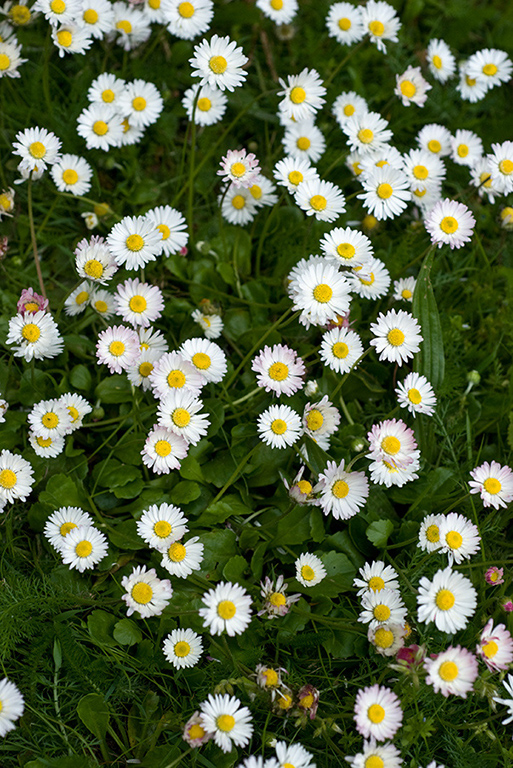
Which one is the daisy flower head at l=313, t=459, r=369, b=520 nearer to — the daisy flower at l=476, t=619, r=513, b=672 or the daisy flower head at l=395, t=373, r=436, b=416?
the daisy flower head at l=395, t=373, r=436, b=416

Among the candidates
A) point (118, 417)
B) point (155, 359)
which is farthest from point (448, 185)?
point (118, 417)

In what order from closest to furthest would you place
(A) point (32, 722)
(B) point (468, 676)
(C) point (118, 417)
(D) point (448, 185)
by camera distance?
1. (B) point (468, 676)
2. (A) point (32, 722)
3. (C) point (118, 417)
4. (D) point (448, 185)

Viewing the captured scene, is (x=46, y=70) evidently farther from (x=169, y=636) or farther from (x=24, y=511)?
(x=169, y=636)

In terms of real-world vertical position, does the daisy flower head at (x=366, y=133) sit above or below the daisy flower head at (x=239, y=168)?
above

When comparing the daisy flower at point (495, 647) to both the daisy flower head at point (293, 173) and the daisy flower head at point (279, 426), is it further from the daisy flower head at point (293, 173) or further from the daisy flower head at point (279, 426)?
the daisy flower head at point (293, 173)

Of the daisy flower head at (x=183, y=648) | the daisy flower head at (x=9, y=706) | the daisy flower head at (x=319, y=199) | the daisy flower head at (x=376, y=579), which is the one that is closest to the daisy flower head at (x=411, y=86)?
the daisy flower head at (x=319, y=199)

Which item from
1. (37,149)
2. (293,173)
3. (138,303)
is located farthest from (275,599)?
(37,149)
